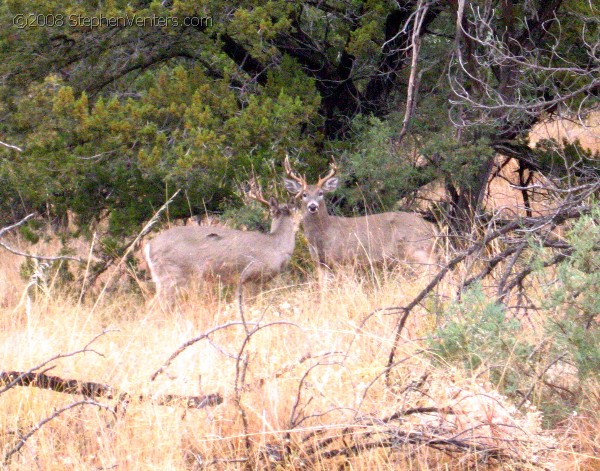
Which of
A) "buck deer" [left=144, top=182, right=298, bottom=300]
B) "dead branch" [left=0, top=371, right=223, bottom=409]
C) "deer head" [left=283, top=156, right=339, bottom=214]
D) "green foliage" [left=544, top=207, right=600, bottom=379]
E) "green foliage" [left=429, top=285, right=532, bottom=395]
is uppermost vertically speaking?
"green foliage" [left=544, top=207, right=600, bottom=379]

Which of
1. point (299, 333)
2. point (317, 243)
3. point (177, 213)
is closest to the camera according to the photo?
point (299, 333)

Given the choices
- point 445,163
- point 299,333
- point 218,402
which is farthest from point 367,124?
point 218,402

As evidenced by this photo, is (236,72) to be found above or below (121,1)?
below

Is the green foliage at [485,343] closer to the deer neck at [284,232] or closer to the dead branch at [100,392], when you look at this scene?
the dead branch at [100,392]

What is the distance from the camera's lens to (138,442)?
161 inches

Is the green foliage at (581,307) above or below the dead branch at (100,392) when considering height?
above

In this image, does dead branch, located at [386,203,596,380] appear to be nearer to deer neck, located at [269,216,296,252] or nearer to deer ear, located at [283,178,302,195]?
deer neck, located at [269,216,296,252]

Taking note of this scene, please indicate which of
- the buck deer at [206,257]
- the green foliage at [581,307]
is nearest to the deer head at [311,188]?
the buck deer at [206,257]

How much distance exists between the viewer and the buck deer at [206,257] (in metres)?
8.73

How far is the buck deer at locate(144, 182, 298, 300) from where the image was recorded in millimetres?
8727

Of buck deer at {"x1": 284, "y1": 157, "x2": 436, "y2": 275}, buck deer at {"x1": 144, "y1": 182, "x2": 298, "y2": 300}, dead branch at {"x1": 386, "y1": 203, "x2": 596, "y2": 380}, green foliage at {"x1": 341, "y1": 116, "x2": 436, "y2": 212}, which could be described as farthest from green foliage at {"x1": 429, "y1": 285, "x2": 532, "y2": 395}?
green foliage at {"x1": 341, "y1": 116, "x2": 436, "y2": 212}

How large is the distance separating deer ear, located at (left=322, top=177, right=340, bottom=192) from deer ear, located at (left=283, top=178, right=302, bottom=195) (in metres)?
0.28

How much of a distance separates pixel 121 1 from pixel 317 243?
132 inches

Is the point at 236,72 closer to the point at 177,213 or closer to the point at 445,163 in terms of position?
the point at 177,213
